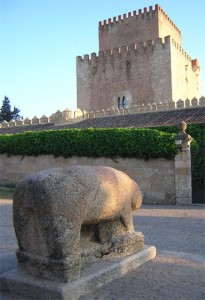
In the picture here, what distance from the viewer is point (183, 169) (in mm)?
16312

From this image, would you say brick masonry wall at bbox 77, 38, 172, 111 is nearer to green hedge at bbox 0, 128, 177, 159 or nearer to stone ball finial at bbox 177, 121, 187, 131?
green hedge at bbox 0, 128, 177, 159

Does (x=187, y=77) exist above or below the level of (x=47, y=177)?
above

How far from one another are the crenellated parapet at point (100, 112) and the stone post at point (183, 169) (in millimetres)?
7723

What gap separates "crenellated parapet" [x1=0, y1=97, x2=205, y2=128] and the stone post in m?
7.72

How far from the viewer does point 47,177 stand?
13.5ft

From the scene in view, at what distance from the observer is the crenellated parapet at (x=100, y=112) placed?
2434 cm

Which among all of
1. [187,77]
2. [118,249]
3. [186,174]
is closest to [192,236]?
[118,249]

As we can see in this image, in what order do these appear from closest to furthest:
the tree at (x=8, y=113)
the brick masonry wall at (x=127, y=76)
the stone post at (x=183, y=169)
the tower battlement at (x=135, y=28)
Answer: the stone post at (x=183, y=169) < the brick masonry wall at (x=127, y=76) < the tower battlement at (x=135, y=28) < the tree at (x=8, y=113)

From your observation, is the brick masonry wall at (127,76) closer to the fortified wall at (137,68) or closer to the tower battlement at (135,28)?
the fortified wall at (137,68)

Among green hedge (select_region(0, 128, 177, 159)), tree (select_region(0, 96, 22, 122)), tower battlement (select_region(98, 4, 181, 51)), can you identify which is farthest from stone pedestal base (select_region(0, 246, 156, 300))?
tree (select_region(0, 96, 22, 122))

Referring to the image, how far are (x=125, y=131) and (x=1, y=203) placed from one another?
7.25m

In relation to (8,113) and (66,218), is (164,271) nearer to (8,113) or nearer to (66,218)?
(66,218)

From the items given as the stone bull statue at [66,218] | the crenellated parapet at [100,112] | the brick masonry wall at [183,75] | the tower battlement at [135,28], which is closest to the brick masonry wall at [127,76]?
the brick masonry wall at [183,75]

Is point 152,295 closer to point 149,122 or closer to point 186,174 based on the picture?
point 186,174
